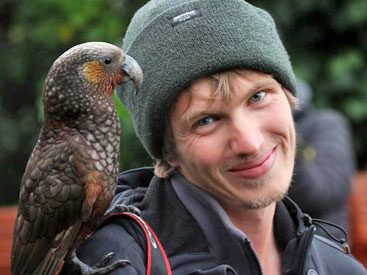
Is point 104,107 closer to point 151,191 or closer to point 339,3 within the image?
point 151,191

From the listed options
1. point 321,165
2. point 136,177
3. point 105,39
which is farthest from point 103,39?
point 136,177

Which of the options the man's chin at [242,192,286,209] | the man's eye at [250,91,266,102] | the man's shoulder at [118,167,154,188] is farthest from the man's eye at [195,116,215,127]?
the man's shoulder at [118,167,154,188]

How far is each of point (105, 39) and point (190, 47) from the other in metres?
3.82

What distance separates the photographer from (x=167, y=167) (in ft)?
8.16

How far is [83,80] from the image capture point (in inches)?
85.2

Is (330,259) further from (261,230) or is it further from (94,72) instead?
(94,72)

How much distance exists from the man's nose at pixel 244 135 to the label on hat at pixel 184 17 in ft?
0.94

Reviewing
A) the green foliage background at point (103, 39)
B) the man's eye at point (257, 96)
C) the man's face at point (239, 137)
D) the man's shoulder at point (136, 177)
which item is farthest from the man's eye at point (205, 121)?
the green foliage background at point (103, 39)

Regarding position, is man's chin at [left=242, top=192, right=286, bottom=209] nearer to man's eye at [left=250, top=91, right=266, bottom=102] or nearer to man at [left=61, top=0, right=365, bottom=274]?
man at [left=61, top=0, right=365, bottom=274]

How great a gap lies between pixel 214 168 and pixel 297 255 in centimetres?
36

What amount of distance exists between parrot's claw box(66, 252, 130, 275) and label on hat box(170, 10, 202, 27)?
0.62 meters

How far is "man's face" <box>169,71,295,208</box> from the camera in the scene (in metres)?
2.26

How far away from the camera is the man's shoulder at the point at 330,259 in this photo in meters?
2.48

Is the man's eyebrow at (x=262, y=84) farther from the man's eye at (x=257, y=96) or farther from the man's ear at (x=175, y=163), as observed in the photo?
the man's ear at (x=175, y=163)
